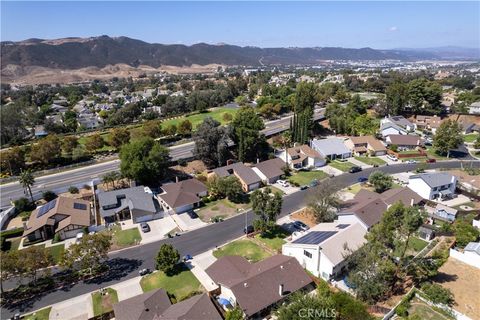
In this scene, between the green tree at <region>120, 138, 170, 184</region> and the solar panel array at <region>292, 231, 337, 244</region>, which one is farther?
the green tree at <region>120, 138, 170, 184</region>

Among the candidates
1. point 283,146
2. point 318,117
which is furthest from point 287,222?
point 318,117

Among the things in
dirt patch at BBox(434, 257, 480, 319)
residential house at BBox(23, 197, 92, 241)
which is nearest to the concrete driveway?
residential house at BBox(23, 197, 92, 241)

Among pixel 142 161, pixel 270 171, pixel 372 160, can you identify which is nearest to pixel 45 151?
pixel 142 161

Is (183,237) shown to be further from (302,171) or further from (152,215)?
(302,171)

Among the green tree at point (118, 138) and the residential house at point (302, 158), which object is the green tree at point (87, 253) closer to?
the green tree at point (118, 138)

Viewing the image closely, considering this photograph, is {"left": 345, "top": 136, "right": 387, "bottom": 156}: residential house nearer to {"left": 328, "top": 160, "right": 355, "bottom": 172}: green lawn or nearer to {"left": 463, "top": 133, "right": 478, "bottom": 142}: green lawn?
{"left": 328, "top": 160, "right": 355, "bottom": 172}: green lawn

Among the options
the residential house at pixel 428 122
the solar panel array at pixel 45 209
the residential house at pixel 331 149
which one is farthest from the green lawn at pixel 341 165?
the solar panel array at pixel 45 209
